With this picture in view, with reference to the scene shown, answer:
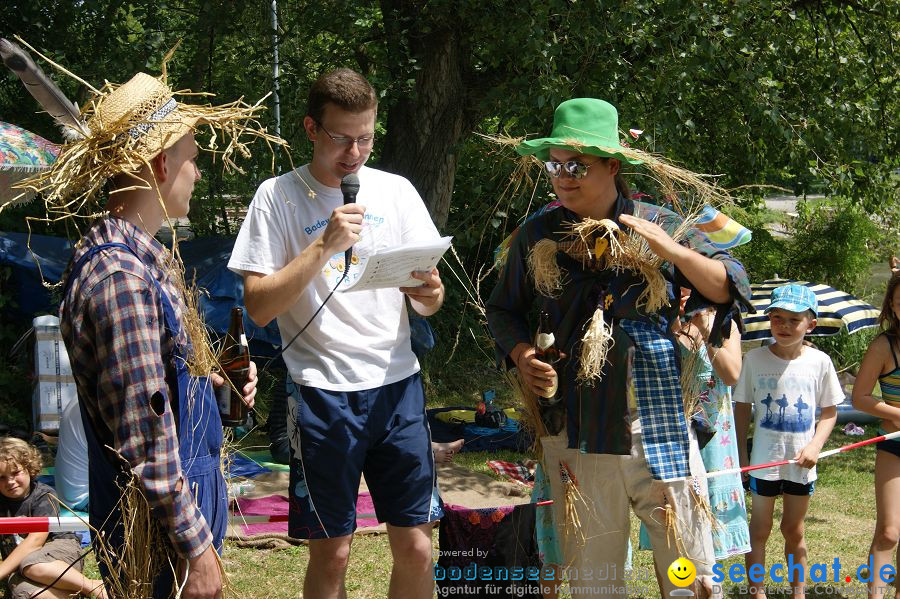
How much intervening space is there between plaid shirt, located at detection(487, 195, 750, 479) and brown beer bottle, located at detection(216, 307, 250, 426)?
1049 mm

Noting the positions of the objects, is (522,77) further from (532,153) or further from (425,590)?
(425,590)

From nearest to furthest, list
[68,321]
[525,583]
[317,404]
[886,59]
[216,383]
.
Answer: [68,321] < [216,383] < [317,404] < [525,583] < [886,59]

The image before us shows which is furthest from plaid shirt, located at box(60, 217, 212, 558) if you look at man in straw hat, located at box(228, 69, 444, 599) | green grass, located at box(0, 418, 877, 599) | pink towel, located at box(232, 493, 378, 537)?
pink towel, located at box(232, 493, 378, 537)

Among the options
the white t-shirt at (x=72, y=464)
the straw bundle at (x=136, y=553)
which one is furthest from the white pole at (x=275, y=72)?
the straw bundle at (x=136, y=553)

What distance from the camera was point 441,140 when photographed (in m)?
8.54

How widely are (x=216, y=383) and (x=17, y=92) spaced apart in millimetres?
7476

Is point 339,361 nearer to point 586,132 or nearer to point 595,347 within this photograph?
point 595,347

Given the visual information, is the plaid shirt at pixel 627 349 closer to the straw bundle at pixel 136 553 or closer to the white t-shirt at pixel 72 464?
the straw bundle at pixel 136 553

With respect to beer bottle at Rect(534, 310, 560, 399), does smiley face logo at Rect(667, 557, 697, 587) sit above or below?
below

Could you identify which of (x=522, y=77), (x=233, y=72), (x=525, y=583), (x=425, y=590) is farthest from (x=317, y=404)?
(x=233, y=72)

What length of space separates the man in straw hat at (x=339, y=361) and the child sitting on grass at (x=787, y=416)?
1940 mm

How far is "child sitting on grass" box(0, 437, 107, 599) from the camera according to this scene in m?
4.09

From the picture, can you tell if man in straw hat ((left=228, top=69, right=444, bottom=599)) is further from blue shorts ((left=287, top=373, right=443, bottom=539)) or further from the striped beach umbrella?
the striped beach umbrella

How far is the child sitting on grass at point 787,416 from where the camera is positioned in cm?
427
